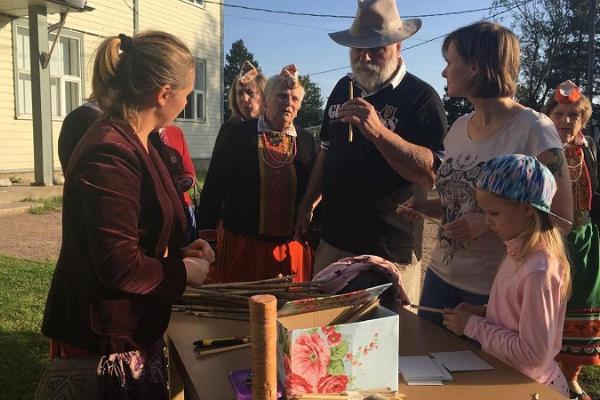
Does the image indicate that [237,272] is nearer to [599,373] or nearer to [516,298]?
[516,298]

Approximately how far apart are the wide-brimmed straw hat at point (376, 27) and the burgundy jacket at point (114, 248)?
1300 millimetres

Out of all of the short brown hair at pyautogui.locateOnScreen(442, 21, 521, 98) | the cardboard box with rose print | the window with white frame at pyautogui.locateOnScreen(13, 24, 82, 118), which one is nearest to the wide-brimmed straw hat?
the short brown hair at pyautogui.locateOnScreen(442, 21, 521, 98)

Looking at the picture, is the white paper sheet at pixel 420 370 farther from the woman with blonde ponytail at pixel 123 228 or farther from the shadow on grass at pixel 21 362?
the shadow on grass at pixel 21 362

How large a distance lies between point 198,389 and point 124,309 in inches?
12.3

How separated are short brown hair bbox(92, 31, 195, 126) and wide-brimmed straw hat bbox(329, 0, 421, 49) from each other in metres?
1.18

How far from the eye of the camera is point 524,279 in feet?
5.03

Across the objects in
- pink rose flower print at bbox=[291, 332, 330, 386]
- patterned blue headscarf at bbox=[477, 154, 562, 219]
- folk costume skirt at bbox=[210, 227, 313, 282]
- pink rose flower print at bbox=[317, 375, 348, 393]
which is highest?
patterned blue headscarf at bbox=[477, 154, 562, 219]

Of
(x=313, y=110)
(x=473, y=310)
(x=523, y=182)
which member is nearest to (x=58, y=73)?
(x=473, y=310)

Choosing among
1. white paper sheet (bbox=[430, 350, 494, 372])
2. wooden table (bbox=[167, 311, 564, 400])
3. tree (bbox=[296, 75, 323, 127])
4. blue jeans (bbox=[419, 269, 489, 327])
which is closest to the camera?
wooden table (bbox=[167, 311, 564, 400])

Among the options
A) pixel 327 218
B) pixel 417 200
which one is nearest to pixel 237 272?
pixel 327 218

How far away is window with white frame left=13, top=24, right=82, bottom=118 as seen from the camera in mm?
9578

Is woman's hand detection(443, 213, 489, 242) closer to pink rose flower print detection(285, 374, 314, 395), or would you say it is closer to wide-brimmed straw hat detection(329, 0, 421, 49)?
pink rose flower print detection(285, 374, 314, 395)

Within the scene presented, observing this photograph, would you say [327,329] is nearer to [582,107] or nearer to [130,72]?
[130,72]

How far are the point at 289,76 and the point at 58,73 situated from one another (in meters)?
8.74
